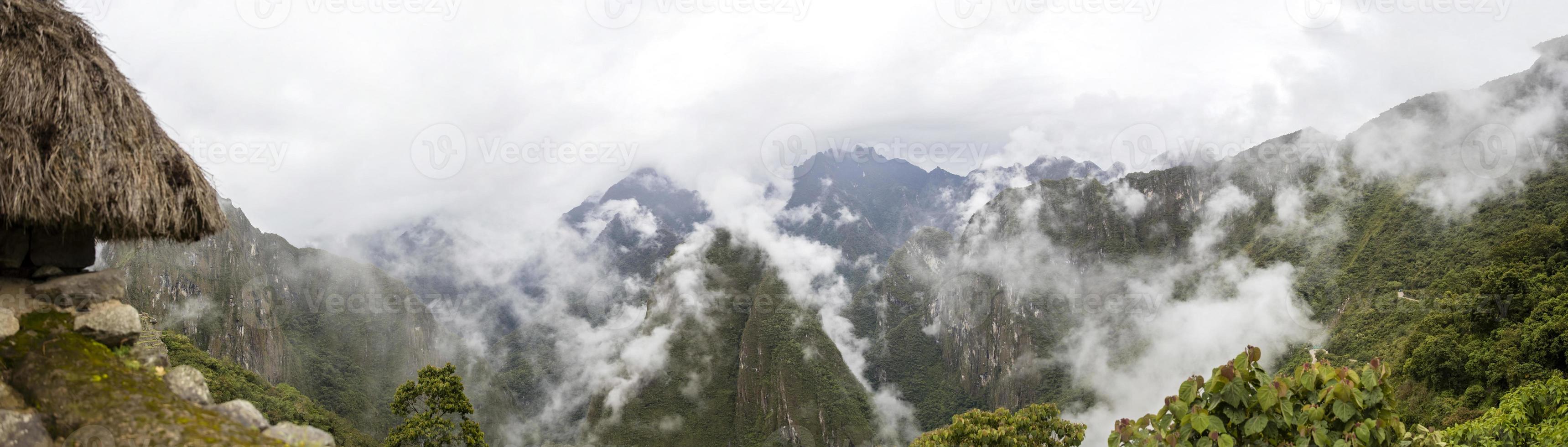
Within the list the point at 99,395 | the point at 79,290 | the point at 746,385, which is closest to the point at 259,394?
the point at 79,290

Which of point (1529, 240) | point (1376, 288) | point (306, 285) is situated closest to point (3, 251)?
point (1529, 240)

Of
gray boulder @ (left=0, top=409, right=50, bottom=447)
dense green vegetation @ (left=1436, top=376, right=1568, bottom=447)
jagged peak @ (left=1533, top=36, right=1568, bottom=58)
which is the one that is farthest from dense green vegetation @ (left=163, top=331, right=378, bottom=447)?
jagged peak @ (left=1533, top=36, right=1568, bottom=58)

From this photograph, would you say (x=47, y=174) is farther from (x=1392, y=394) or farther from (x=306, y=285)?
(x=306, y=285)

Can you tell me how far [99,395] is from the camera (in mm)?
4293

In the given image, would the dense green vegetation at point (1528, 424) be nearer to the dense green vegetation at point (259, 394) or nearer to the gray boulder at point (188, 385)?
the gray boulder at point (188, 385)

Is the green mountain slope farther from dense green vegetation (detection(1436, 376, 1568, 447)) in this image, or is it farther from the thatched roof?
→ the thatched roof

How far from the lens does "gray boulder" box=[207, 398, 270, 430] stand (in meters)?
4.62

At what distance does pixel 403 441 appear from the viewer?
639 inches

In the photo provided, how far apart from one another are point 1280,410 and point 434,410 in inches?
641

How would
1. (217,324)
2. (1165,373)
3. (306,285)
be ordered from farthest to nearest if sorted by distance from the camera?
(306,285), (1165,373), (217,324)

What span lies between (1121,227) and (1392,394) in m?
130

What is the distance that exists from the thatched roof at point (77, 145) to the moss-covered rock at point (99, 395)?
893 millimetres

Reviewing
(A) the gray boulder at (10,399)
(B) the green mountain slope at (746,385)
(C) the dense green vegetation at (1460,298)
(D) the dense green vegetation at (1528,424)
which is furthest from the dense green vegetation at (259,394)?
(C) the dense green vegetation at (1460,298)

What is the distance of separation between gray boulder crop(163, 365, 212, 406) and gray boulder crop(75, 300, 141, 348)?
1.48ft
